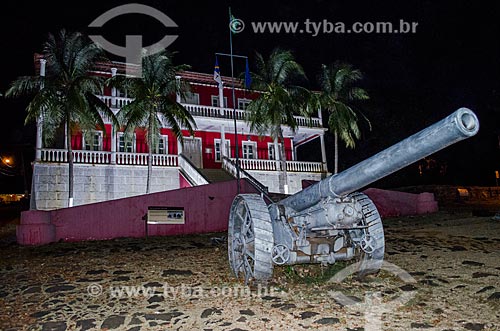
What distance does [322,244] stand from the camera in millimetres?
5574

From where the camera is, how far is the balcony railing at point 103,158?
18.0 metres

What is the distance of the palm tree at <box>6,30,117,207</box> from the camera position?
16.2 metres

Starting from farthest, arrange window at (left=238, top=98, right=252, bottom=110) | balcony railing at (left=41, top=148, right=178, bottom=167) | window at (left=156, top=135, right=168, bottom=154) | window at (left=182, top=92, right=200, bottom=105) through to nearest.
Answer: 1. window at (left=238, top=98, right=252, bottom=110)
2. window at (left=182, top=92, right=200, bottom=105)
3. window at (left=156, top=135, right=168, bottom=154)
4. balcony railing at (left=41, top=148, right=178, bottom=167)

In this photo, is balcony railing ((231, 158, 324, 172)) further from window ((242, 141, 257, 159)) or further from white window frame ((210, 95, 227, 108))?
white window frame ((210, 95, 227, 108))

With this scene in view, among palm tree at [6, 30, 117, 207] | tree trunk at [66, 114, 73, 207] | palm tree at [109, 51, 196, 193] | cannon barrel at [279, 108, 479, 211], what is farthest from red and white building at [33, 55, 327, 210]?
cannon barrel at [279, 108, 479, 211]

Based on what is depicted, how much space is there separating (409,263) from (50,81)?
16.4 metres

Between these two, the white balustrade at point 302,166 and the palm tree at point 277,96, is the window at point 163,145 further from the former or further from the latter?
the white balustrade at point 302,166

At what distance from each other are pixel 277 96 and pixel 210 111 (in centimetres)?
466

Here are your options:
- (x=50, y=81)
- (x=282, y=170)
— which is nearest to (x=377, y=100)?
(x=282, y=170)

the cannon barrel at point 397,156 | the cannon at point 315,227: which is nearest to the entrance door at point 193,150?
the cannon at point 315,227

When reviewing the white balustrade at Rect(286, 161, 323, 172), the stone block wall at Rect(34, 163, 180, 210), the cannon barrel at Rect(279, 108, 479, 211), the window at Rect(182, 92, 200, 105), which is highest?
the window at Rect(182, 92, 200, 105)

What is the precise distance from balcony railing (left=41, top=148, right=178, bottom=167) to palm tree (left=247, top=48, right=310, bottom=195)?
5.22 metres

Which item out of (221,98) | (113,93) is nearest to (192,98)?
(221,98)

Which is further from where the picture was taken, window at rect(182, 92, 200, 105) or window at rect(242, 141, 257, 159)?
window at rect(242, 141, 257, 159)
